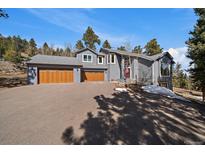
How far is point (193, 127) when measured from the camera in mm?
7125

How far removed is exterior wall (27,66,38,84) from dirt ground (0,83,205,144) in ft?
36.4

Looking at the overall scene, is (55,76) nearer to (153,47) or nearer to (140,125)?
(140,125)

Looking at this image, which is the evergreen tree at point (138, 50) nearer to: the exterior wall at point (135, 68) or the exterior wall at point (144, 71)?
the exterior wall at point (135, 68)

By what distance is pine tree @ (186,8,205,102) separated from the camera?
48.9 feet

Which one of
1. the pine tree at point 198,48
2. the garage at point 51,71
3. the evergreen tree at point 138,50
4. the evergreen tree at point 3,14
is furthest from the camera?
the evergreen tree at point 138,50

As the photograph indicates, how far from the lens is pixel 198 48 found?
15.0 m

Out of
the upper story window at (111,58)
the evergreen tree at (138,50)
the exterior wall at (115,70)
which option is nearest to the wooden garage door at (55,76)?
the exterior wall at (115,70)

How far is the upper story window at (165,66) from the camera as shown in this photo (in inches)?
941

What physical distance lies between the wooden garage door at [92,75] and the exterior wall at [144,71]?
5.75 meters

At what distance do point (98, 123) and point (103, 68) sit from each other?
19.7 m

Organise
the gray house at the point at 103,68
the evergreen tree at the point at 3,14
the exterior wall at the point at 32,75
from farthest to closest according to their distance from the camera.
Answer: the gray house at the point at 103,68 → the exterior wall at the point at 32,75 → the evergreen tree at the point at 3,14
